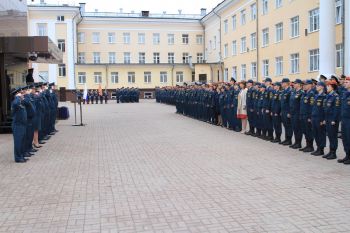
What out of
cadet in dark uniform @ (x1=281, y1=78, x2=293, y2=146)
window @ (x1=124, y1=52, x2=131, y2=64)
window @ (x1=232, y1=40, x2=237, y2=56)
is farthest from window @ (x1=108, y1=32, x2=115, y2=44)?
cadet in dark uniform @ (x1=281, y1=78, x2=293, y2=146)

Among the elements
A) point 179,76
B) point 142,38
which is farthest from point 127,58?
point 179,76

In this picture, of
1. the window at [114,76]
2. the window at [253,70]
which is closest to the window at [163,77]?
the window at [114,76]

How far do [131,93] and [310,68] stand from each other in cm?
2273

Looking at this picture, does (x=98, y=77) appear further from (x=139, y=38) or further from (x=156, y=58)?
(x=156, y=58)

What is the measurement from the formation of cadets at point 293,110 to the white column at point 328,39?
242 inches

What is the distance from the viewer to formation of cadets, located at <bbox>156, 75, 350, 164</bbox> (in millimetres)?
9680

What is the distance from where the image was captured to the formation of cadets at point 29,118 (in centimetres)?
1002

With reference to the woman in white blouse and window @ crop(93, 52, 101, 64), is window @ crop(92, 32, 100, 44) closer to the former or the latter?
window @ crop(93, 52, 101, 64)

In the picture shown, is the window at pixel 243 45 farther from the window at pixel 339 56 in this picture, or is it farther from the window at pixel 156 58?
the window at pixel 156 58

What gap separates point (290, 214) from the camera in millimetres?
5691

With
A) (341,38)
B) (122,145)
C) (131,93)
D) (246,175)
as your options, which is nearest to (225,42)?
(131,93)

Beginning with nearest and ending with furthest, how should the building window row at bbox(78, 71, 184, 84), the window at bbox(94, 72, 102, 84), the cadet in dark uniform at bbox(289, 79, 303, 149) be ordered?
the cadet in dark uniform at bbox(289, 79, 303, 149), the building window row at bbox(78, 71, 184, 84), the window at bbox(94, 72, 102, 84)

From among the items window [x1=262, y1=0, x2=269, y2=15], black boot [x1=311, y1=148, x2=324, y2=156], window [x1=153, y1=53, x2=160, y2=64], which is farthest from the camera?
window [x1=153, y1=53, x2=160, y2=64]

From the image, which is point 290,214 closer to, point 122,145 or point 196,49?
point 122,145
